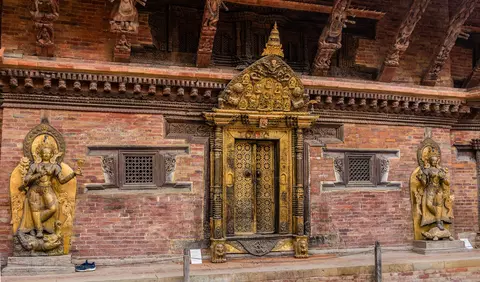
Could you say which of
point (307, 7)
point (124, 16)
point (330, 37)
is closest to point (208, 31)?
point (124, 16)

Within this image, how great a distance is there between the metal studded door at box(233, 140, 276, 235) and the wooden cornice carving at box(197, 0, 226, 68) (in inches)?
64.5

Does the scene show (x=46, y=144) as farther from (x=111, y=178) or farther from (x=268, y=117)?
(x=268, y=117)

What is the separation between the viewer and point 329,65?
958cm

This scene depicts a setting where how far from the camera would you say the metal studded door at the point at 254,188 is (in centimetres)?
891

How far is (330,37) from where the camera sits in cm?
906

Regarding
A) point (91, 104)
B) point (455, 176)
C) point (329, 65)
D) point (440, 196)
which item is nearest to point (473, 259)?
point (440, 196)

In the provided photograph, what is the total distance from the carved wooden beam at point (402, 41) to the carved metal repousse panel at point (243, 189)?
10.8 feet

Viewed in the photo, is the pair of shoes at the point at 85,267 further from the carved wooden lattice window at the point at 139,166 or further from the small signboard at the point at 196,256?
the small signboard at the point at 196,256

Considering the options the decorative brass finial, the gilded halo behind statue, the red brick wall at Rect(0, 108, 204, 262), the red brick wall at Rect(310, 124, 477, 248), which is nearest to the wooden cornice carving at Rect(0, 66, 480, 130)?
the red brick wall at Rect(0, 108, 204, 262)

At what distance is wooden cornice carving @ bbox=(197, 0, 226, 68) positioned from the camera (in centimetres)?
820

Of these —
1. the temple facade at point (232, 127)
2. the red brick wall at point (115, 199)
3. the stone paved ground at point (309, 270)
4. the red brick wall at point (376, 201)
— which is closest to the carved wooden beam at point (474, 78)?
the temple facade at point (232, 127)

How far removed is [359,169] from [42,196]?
19.2 feet

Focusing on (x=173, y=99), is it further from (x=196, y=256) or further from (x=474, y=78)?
(x=474, y=78)

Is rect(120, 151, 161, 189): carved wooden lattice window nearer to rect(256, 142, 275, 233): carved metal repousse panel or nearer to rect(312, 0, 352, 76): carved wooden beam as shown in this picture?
rect(256, 142, 275, 233): carved metal repousse panel
